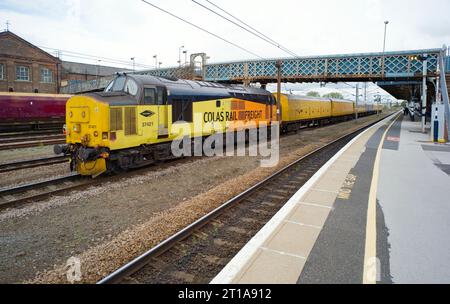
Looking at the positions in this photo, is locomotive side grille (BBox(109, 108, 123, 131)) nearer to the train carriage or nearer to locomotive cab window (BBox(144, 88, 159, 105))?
locomotive cab window (BBox(144, 88, 159, 105))

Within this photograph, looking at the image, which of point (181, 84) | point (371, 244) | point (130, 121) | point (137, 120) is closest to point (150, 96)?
point (137, 120)

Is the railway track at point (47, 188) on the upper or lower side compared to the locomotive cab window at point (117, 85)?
lower

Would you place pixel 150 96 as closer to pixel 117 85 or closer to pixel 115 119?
pixel 117 85

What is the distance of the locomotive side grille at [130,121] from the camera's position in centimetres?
1009

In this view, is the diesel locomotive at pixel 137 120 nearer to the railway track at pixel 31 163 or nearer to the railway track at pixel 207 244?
the railway track at pixel 31 163

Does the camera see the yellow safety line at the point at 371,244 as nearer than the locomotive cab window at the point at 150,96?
Yes

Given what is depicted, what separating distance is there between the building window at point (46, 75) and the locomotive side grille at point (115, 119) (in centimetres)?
4777

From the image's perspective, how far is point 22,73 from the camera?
46250 mm

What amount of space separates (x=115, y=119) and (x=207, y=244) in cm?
587

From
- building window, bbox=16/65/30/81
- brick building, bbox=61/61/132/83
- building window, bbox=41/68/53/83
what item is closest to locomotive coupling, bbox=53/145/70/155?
building window, bbox=16/65/30/81

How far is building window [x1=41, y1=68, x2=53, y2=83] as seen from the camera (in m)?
49.1

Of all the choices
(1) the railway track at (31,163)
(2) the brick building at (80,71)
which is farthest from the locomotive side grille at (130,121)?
(2) the brick building at (80,71)

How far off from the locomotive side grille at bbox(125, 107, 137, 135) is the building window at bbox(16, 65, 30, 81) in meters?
45.5
